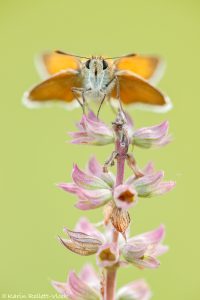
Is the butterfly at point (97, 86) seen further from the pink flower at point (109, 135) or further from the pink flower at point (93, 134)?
the pink flower at point (93, 134)

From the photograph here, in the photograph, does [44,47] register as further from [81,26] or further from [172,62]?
[172,62]

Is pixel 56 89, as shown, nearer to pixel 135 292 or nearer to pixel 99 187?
pixel 99 187

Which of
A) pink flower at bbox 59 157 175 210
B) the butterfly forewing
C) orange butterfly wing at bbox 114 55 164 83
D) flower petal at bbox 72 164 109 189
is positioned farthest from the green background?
the butterfly forewing

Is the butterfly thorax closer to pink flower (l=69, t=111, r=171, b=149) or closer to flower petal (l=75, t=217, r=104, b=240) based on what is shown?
pink flower (l=69, t=111, r=171, b=149)

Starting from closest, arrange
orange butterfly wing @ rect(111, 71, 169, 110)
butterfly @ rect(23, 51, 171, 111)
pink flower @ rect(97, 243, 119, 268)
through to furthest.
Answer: pink flower @ rect(97, 243, 119, 268) → orange butterfly wing @ rect(111, 71, 169, 110) → butterfly @ rect(23, 51, 171, 111)

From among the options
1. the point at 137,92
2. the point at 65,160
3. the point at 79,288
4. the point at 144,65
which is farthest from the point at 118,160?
the point at 65,160

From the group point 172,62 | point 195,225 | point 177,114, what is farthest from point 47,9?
point 195,225

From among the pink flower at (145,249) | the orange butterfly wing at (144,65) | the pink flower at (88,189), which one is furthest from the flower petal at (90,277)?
the orange butterfly wing at (144,65)
